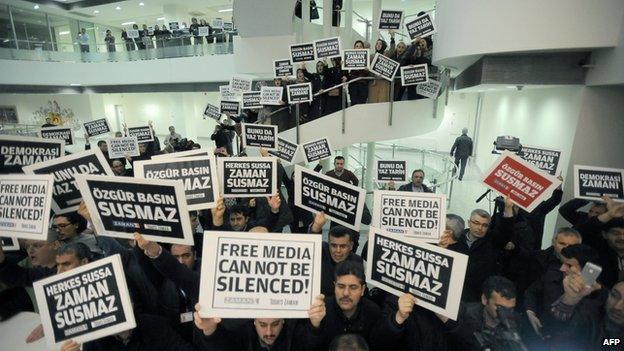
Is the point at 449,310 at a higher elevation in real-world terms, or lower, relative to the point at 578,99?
lower

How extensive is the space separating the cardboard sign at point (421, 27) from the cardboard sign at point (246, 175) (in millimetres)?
4570

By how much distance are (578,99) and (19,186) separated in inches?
285

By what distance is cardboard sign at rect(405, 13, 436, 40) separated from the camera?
6.77 m

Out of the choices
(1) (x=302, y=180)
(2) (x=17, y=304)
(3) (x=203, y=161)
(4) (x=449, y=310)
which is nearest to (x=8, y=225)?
(2) (x=17, y=304)

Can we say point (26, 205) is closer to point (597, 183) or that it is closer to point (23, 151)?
point (23, 151)

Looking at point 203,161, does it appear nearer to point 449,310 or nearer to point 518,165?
point 449,310

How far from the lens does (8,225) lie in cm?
321

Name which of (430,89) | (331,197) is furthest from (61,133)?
(430,89)

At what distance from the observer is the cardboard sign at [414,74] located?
7133 mm

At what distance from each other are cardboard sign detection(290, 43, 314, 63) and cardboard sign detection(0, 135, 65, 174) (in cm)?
494

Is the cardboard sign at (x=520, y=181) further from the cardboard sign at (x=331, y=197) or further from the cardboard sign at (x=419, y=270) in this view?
the cardboard sign at (x=419, y=270)

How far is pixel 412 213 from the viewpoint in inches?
131

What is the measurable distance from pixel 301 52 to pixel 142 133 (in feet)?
12.7

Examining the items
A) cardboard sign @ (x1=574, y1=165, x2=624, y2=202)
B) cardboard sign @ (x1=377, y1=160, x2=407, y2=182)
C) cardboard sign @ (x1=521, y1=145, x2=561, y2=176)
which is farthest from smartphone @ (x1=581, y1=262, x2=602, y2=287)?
cardboard sign @ (x1=377, y1=160, x2=407, y2=182)
